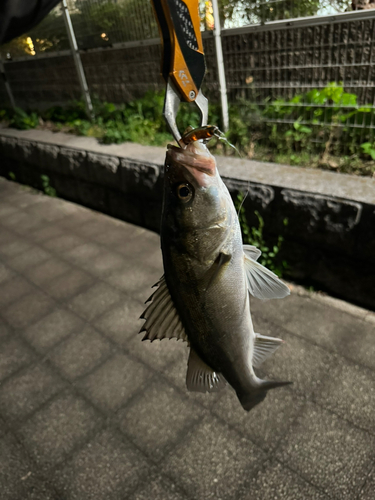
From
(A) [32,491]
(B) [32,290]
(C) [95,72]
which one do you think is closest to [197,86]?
(A) [32,491]

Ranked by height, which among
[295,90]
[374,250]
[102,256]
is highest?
[295,90]

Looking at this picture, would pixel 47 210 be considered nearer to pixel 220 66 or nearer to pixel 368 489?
pixel 220 66

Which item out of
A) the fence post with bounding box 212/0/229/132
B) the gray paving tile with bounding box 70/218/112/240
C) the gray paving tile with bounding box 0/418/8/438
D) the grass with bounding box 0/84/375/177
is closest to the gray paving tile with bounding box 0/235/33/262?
the gray paving tile with bounding box 70/218/112/240

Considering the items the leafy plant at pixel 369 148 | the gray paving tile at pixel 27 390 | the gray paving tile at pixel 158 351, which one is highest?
the leafy plant at pixel 369 148

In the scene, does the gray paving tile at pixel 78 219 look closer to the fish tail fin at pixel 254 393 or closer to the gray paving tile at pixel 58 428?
the gray paving tile at pixel 58 428

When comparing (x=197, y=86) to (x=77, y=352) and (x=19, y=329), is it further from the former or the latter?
(x=19, y=329)

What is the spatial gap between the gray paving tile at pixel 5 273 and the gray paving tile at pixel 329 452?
12.4 ft

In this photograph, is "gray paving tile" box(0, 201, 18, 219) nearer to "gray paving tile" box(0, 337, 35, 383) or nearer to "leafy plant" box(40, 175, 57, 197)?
"leafy plant" box(40, 175, 57, 197)

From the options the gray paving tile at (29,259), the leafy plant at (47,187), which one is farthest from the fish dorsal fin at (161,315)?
the leafy plant at (47,187)

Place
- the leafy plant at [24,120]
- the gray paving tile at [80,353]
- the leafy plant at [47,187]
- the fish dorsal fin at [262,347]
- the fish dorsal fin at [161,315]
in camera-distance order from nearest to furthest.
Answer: the fish dorsal fin at [161,315] → the fish dorsal fin at [262,347] → the gray paving tile at [80,353] → the leafy plant at [47,187] → the leafy plant at [24,120]

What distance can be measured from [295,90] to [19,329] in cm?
422

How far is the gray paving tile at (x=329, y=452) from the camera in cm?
248

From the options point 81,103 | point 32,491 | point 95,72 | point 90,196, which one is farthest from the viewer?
point 81,103

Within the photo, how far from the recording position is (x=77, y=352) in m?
3.73
